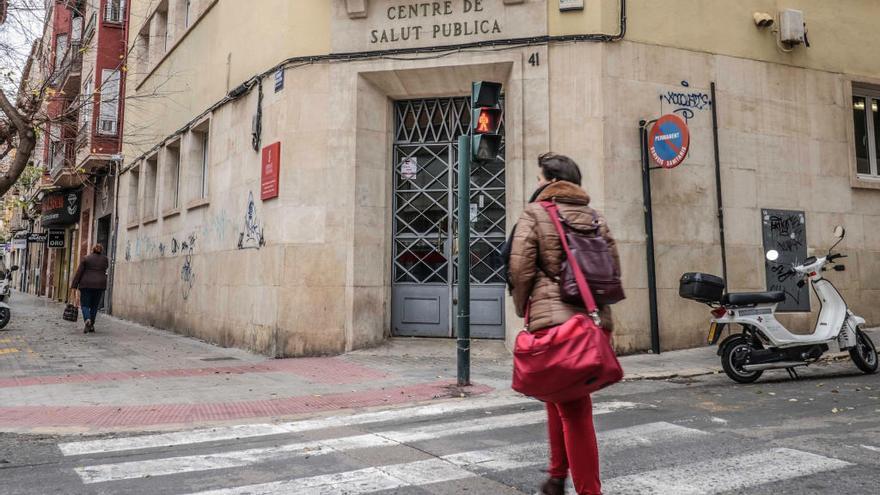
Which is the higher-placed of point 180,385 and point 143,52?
point 143,52

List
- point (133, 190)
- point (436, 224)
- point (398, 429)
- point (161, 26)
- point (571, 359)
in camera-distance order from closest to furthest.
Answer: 1. point (571, 359)
2. point (398, 429)
3. point (436, 224)
4. point (161, 26)
5. point (133, 190)

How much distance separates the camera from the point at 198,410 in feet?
20.9

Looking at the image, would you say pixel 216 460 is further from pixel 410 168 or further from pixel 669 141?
pixel 669 141

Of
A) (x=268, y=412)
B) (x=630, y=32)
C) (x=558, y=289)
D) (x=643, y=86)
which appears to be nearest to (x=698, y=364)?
(x=643, y=86)

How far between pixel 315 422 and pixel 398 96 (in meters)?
6.74

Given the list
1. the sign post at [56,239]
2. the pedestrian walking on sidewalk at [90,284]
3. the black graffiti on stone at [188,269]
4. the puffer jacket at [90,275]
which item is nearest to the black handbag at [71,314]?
the pedestrian walking on sidewalk at [90,284]

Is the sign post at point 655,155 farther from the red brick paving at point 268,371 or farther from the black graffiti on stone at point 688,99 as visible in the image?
the red brick paving at point 268,371

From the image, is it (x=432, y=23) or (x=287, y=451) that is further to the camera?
(x=432, y=23)

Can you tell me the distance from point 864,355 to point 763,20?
19.7 ft

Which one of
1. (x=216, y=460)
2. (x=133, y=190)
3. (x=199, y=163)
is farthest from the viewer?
(x=133, y=190)

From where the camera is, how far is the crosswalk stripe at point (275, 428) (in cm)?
497

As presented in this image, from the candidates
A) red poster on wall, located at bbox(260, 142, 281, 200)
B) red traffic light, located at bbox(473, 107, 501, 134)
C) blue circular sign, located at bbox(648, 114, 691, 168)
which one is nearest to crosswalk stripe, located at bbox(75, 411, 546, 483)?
red traffic light, located at bbox(473, 107, 501, 134)

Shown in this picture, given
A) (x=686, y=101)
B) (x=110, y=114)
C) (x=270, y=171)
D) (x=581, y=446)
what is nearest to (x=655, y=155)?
(x=686, y=101)

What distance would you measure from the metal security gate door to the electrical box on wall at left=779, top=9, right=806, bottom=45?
5317 millimetres
